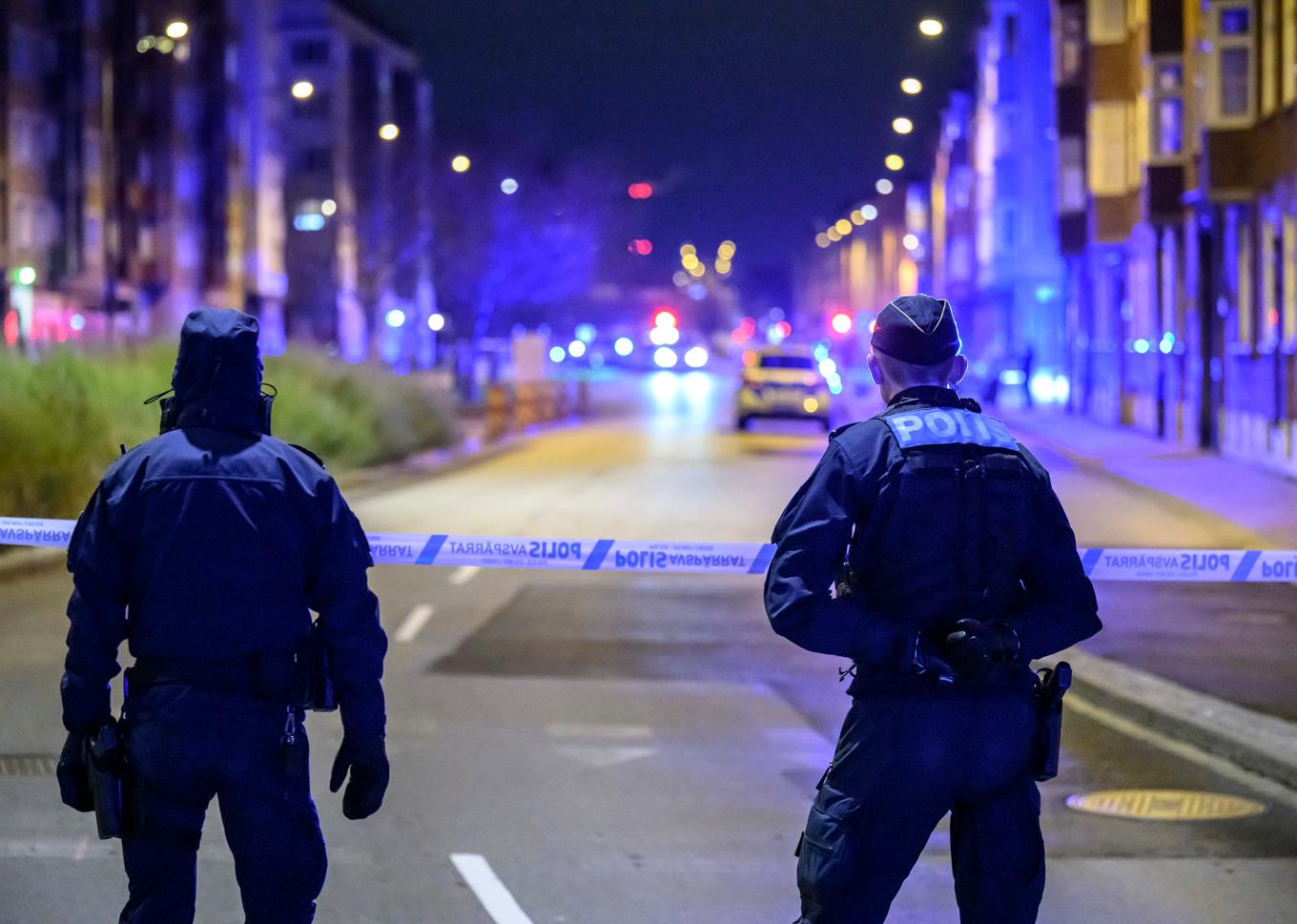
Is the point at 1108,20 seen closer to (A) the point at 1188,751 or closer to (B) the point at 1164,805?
(A) the point at 1188,751

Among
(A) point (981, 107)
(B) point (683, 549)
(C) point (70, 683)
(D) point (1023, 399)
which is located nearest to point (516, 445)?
(D) point (1023, 399)

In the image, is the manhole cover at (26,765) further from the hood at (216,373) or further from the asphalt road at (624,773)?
the hood at (216,373)

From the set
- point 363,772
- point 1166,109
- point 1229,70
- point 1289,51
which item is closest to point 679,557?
point 363,772

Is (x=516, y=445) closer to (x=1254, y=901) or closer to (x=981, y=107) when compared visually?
(x=1254, y=901)

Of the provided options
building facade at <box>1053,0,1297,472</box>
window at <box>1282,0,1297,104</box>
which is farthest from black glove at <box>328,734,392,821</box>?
window at <box>1282,0,1297,104</box>

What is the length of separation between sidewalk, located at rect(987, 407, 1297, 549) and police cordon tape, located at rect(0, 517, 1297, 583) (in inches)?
420

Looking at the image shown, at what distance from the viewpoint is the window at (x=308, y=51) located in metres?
105

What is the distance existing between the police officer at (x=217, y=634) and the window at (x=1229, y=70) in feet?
94.2

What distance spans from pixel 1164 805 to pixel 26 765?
5.06 metres

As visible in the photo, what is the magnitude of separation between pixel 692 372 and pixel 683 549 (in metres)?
98.8

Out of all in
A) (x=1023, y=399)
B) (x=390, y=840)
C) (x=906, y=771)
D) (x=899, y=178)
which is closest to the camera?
(x=906, y=771)

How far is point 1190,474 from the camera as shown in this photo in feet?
91.1

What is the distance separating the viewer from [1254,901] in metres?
6.81

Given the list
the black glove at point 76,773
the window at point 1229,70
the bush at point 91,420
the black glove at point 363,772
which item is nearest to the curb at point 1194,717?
the black glove at point 363,772
